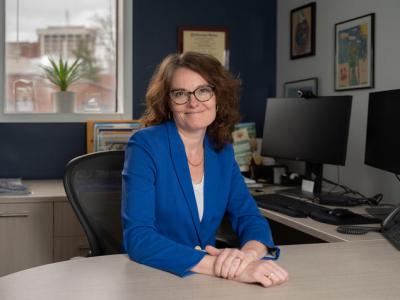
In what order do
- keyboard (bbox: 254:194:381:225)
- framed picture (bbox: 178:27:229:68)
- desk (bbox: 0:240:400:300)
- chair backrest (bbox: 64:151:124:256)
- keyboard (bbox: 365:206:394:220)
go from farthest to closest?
framed picture (bbox: 178:27:229:68) → keyboard (bbox: 365:206:394:220) → keyboard (bbox: 254:194:381:225) → chair backrest (bbox: 64:151:124:256) → desk (bbox: 0:240:400:300)

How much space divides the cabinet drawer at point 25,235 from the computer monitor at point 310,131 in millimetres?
1276

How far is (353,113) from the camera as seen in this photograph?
301 cm

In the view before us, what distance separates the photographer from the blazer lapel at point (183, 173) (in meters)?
1.84

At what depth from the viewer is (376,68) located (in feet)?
9.16

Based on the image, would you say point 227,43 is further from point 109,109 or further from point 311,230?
point 311,230

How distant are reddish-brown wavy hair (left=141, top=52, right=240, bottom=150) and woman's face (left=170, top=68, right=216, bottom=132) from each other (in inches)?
0.8

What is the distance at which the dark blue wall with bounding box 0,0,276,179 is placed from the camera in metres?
3.51

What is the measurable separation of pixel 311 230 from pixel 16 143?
2077 millimetres

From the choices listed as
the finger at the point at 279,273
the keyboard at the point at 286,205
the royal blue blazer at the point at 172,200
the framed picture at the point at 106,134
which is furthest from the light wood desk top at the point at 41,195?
the finger at the point at 279,273

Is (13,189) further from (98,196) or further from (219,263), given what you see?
(219,263)

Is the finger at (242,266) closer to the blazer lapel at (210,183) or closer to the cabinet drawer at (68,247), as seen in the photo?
the blazer lapel at (210,183)

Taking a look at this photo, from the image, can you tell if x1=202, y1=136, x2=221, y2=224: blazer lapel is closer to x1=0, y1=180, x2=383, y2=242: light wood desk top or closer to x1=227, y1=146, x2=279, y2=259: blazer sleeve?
x1=227, y1=146, x2=279, y2=259: blazer sleeve

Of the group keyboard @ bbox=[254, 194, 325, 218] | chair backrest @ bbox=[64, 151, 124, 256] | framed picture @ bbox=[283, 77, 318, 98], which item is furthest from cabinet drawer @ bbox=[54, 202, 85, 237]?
framed picture @ bbox=[283, 77, 318, 98]

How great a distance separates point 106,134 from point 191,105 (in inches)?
69.5
